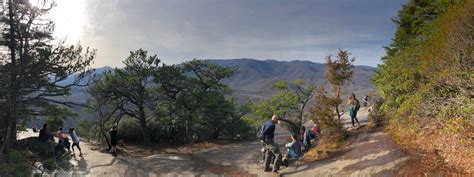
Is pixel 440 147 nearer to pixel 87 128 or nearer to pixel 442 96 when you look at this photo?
pixel 442 96

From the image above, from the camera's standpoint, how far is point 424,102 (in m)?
15.5

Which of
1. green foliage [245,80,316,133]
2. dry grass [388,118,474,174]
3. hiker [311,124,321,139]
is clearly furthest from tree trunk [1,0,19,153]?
green foliage [245,80,316,133]

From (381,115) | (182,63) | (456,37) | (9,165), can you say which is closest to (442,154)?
(456,37)

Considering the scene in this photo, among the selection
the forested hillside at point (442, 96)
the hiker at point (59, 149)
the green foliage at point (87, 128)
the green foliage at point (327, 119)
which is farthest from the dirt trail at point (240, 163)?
the green foliage at point (87, 128)

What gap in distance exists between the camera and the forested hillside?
12.5 meters

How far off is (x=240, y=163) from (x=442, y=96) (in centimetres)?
1145

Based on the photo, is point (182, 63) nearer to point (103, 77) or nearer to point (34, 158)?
point (103, 77)

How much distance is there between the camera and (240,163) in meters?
A: 20.8

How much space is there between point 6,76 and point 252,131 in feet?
78.7

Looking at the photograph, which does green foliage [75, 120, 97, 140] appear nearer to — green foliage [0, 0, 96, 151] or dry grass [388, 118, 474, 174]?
green foliage [0, 0, 96, 151]

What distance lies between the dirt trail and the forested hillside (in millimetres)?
1283

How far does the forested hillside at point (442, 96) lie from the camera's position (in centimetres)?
1249

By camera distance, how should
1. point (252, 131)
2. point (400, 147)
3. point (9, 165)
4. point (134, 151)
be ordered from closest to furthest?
point (9, 165)
point (400, 147)
point (134, 151)
point (252, 131)

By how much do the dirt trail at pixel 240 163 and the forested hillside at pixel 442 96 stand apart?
1.28 metres
